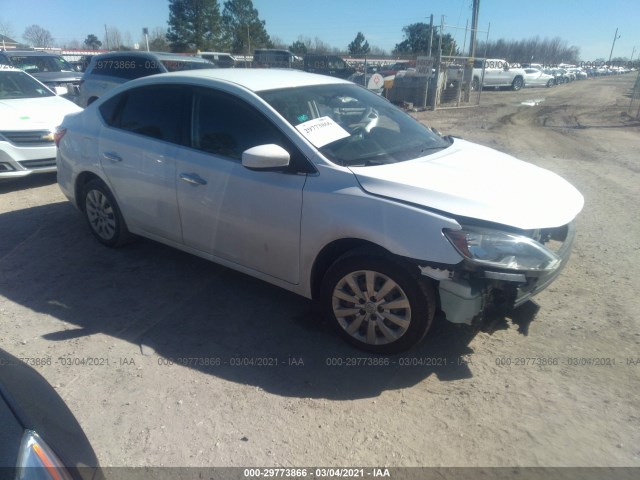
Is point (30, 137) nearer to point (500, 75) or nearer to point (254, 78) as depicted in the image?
point (254, 78)

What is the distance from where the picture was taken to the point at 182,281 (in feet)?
14.3

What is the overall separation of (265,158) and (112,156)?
1970 mm

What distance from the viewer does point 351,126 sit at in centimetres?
374

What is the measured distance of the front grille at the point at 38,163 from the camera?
689 cm

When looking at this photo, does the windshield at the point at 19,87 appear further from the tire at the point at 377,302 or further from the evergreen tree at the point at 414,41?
the evergreen tree at the point at 414,41

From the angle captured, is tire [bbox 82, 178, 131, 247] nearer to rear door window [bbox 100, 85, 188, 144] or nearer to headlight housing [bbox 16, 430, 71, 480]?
rear door window [bbox 100, 85, 188, 144]

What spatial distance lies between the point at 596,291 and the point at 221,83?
11.4ft

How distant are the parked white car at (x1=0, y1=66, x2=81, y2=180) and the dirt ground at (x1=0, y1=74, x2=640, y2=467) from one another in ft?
7.85

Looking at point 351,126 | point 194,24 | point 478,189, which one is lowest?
point 478,189

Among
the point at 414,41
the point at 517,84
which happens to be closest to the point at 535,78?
the point at 517,84

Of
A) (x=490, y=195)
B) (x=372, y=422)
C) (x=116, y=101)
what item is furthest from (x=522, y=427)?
(x=116, y=101)

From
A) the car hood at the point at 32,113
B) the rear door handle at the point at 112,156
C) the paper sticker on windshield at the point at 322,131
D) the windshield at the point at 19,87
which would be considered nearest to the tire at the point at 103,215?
the rear door handle at the point at 112,156

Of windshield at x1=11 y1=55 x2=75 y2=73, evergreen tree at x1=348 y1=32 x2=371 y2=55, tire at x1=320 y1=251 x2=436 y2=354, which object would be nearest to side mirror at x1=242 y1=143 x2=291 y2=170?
tire at x1=320 y1=251 x2=436 y2=354

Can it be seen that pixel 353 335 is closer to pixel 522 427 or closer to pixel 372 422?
pixel 372 422
